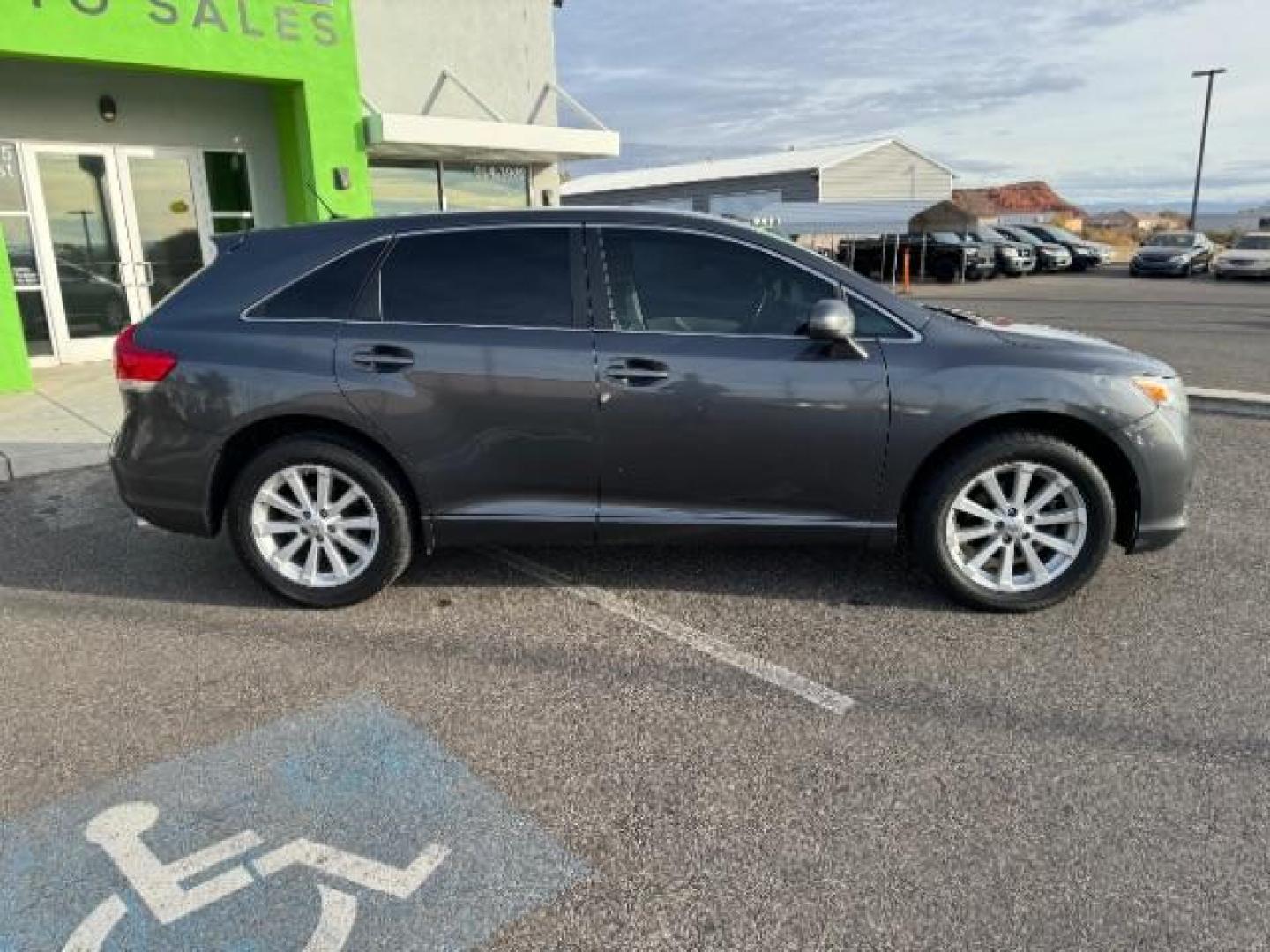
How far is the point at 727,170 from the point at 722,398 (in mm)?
43604

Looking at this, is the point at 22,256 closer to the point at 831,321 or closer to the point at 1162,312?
the point at 831,321

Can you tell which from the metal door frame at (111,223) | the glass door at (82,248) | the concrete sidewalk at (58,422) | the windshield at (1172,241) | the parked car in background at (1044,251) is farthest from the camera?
the parked car in background at (1044,251)

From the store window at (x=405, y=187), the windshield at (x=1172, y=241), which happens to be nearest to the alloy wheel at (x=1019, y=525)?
A: the store window at (x=405, y=187)

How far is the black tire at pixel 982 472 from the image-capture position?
370 cm

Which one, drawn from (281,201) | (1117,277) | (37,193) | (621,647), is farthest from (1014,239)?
(621,647)

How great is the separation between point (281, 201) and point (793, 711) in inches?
424

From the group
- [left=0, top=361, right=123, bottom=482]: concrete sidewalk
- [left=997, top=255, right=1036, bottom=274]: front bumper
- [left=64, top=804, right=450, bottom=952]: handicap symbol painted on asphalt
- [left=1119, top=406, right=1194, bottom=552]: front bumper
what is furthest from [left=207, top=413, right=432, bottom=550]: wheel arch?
[left=997, top=255, right=1036, bottom=274]: front bumper

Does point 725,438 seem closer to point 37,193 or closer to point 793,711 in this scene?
point 793,711

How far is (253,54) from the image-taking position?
9.66 meters

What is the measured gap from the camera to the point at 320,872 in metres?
2.33

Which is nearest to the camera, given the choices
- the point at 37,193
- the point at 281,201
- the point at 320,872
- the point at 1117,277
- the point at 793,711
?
the point at 320,872

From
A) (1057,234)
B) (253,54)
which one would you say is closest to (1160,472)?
(253,54)

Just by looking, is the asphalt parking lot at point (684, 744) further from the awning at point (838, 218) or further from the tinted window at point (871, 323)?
the awning at point (838, 218)

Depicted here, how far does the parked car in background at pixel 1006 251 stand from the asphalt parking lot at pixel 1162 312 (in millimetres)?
387
